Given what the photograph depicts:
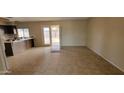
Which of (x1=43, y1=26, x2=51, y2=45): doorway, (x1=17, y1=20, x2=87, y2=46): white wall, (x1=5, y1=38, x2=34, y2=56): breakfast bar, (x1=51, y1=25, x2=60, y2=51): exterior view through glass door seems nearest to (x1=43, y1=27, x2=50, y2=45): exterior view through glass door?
(x1=43, y1=26, x2=51, y2=45): doorway

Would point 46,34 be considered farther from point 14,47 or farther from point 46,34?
point 14,47

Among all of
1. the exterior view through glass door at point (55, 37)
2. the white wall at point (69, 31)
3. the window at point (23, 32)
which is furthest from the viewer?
the window at point (23, 32)

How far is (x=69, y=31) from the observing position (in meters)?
8.84

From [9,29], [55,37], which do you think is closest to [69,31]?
[55,37]

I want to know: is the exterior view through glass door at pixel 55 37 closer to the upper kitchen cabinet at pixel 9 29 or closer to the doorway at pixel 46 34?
the doorway at pixel 46 34

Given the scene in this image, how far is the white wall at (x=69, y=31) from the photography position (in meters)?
8.70

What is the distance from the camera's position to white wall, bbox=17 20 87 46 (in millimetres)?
8697

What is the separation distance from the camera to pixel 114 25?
386 cm

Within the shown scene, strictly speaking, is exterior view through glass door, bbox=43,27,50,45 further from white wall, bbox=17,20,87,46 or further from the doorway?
white wall, bbox=17,20,87,46

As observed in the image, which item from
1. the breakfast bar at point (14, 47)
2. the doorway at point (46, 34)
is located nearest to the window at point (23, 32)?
the doorway at point (46, 34)
